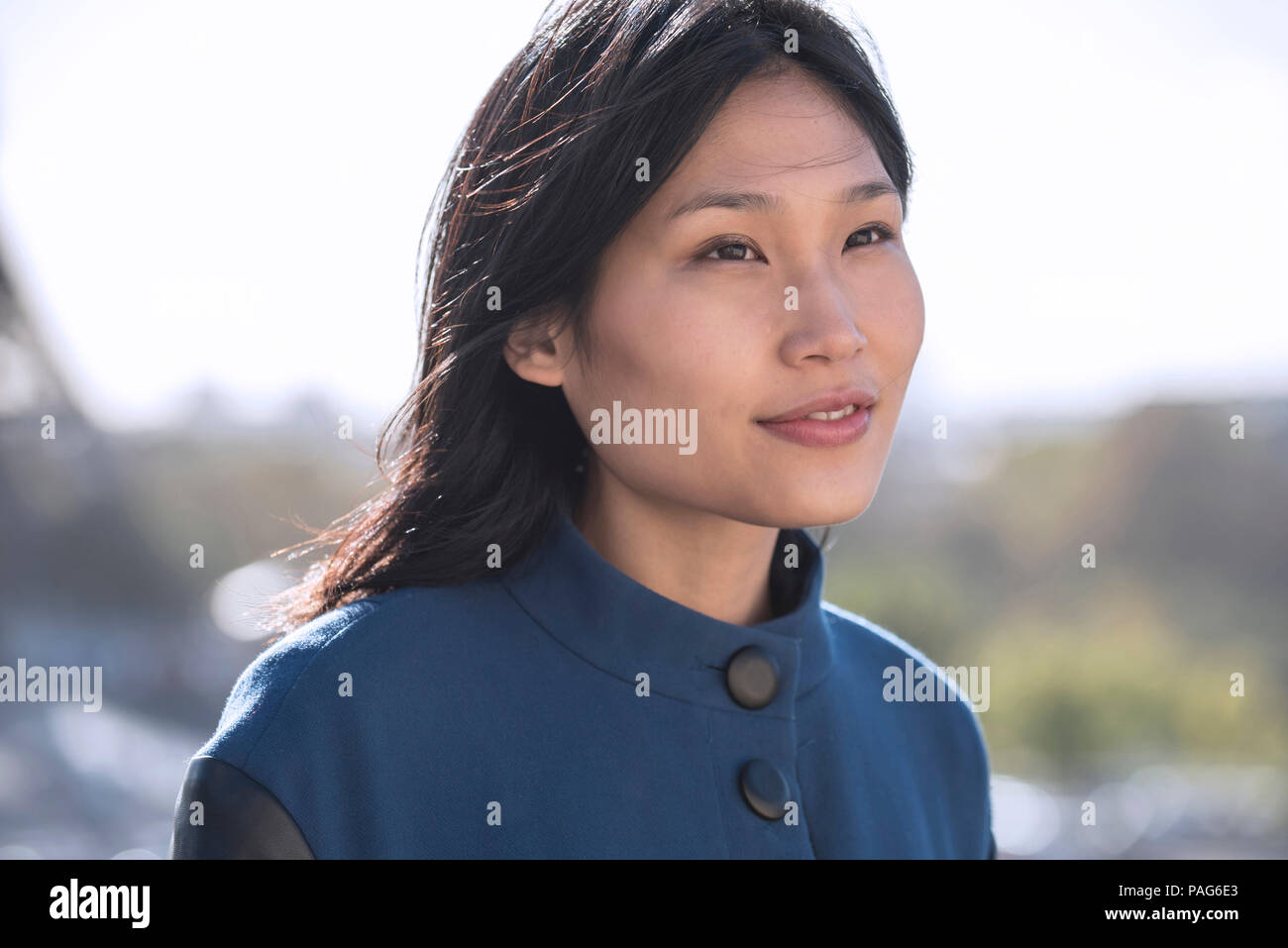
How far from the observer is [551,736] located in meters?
1.54

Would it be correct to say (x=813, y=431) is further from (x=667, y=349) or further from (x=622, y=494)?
(x=622, y=494)

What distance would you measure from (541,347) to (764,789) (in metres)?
0.67

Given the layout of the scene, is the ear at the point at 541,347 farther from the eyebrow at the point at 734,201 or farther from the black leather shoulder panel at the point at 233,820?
the black leather shoulder panel at the point at 233,820

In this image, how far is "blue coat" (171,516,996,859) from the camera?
138 centimetres

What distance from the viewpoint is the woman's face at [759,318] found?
149cm

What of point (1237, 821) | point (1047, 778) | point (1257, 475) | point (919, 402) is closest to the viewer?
point (1237, 821)

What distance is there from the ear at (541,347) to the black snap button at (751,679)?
455mm

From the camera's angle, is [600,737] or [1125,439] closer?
[600,737]

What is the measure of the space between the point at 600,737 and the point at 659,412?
1.39 feet

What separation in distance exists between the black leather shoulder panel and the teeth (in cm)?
77

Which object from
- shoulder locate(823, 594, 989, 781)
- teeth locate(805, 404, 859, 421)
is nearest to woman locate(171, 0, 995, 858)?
teeth locate(805, 404, 859, 421)

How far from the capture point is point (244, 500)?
35.1 metres
